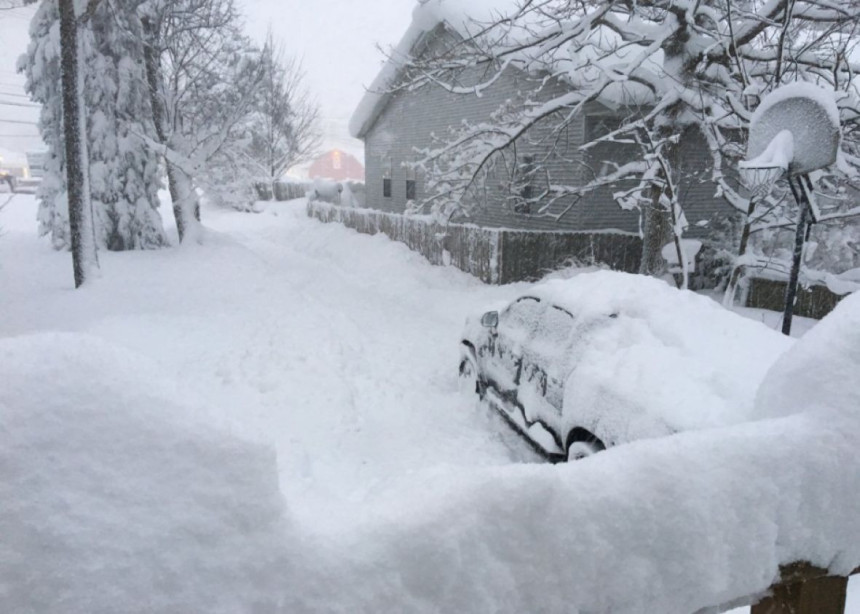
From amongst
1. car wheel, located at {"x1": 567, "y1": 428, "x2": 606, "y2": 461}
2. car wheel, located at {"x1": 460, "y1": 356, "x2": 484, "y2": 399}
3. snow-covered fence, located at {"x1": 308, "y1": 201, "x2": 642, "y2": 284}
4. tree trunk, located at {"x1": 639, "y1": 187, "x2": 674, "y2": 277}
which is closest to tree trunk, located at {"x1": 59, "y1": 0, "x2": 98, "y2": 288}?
snow-covered fence, located at {"x1": 308, "y1": 201, "x2": 642, "y2": 284}

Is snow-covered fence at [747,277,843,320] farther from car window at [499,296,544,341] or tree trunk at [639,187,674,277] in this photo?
car window at [499,296,544,341]

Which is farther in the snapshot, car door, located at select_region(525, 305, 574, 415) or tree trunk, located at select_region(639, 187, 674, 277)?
tree trunk, located at select_region(639, 187, 674, 277)

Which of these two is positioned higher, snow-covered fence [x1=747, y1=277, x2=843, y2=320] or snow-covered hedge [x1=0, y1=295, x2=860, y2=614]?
snow-covered hedge [x1=0, y1=295, x2=860, y2=614]

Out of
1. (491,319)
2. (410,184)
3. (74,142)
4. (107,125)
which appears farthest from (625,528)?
(410,184)

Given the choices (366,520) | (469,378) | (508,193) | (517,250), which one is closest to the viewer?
(366,520)

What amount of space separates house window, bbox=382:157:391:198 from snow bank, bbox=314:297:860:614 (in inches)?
990

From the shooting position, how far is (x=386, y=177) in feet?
85.1

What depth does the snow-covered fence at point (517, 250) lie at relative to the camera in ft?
45.2

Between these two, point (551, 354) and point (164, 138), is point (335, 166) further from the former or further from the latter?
point (551, 354)

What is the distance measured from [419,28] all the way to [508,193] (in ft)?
23.6

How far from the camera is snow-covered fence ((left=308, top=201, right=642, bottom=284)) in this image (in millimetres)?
13789

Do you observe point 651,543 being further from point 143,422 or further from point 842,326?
point 143,422

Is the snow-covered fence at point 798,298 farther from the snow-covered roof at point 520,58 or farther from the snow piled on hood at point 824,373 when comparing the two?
the snow piled on hood at point 824,373

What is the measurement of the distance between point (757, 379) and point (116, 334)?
9004mm
